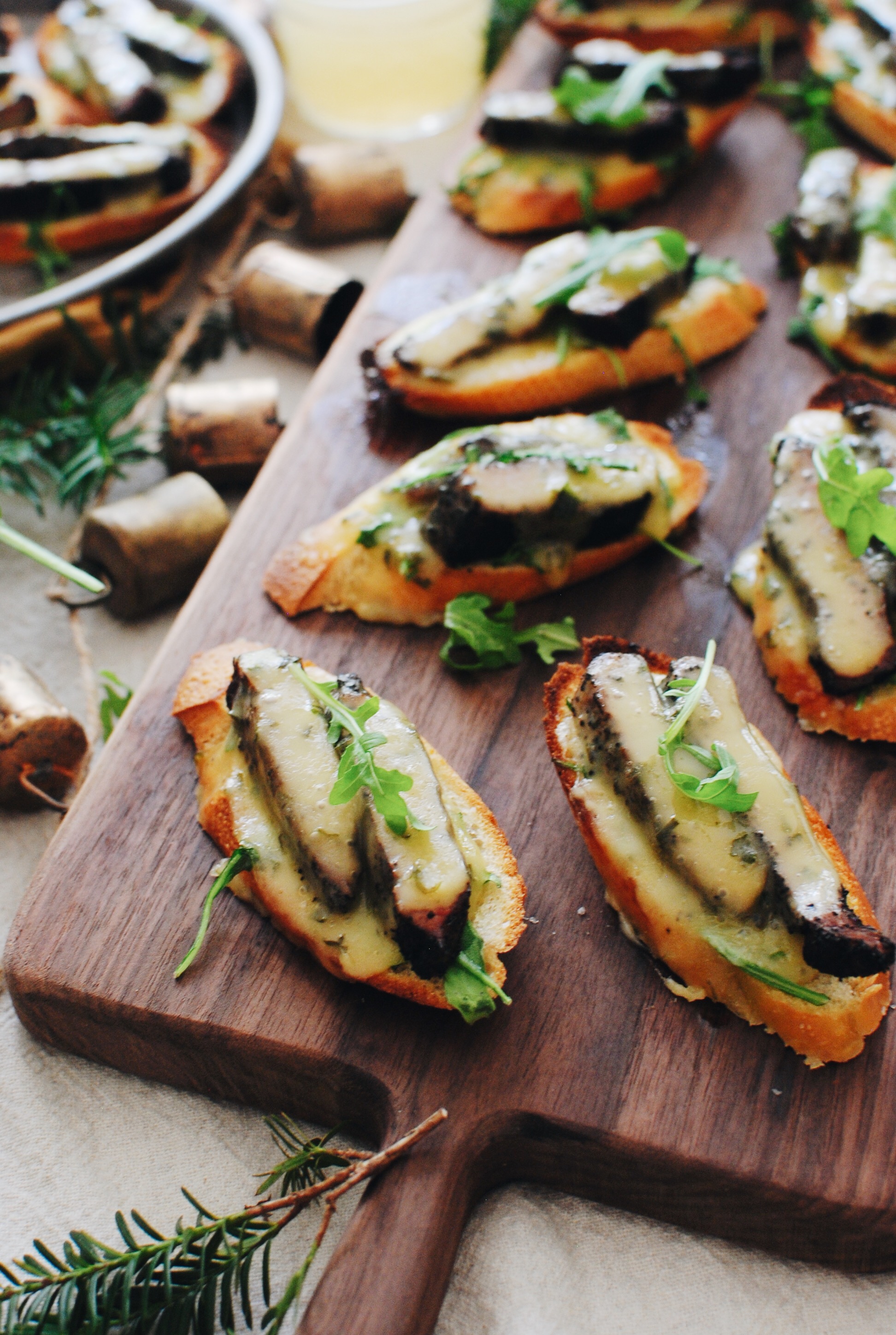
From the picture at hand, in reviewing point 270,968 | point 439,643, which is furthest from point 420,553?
point 270,968

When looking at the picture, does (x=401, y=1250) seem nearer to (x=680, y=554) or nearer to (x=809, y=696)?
(x=809, y=696)

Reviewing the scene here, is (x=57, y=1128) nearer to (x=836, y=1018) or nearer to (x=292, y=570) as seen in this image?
(x=292, y=570)

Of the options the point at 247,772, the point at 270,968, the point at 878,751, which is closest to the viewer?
the point at 270,968

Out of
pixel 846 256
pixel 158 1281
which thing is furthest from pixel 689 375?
pixel 158 1281

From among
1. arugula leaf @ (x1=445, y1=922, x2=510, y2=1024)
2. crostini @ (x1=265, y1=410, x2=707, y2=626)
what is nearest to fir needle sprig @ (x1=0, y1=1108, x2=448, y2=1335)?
arugula leaf @ (x1=445, y1=922, x2=510, y2=1024)

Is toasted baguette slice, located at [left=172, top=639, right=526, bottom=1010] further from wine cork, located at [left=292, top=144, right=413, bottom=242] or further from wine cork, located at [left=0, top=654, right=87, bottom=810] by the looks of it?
wine cork, located at [left=292, top=144, right=413, bottom=242]

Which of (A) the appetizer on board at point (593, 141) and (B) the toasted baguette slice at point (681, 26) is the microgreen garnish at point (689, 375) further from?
(B) the toasted baguette slice at point (681, 26)

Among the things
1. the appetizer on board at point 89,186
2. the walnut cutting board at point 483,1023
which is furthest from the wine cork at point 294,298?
the walnut cutting board at point 483,1023
